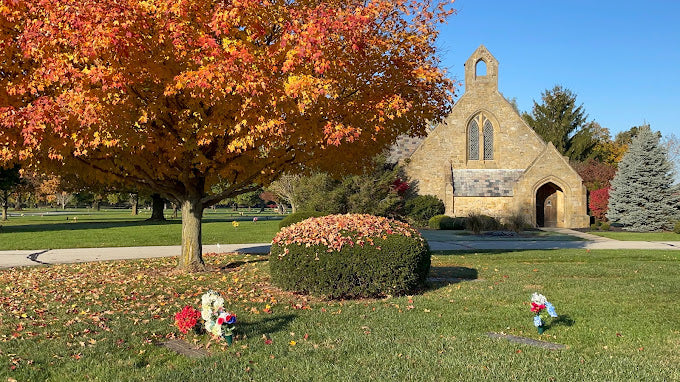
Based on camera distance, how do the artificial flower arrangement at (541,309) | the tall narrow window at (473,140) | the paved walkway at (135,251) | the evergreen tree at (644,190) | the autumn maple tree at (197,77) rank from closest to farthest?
the artificial flower arrangement at (541,309) → the autumn maple tree at (197,77) → the paved walkway at (135,251) → the evergreen tree at (644,190) → the tall narrow window at (473,140)

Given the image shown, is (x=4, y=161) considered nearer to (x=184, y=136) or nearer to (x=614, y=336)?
(x=184, y=136)

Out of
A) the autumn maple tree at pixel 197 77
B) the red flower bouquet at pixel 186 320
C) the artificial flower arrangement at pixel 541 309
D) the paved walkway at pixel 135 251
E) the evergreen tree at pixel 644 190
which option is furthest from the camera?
the evergreen tree at pixel 644 190

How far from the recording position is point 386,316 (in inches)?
277

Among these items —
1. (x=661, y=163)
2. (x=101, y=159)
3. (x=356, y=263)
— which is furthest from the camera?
(x=661, y=163)

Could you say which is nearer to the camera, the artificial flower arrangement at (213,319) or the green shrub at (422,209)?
the artificial flower arrangement at (213,319)

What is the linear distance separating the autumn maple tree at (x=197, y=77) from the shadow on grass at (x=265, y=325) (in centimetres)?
333

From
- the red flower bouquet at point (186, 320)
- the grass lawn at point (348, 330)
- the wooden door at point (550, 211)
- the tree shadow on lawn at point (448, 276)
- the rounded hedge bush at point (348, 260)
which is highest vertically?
the wooden door at point (550, 211)

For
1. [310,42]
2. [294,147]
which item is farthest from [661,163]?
[310,42]

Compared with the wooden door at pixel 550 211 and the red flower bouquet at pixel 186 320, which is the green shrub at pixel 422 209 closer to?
the wooden door at pixel 550 211

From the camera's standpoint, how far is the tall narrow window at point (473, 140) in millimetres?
36531

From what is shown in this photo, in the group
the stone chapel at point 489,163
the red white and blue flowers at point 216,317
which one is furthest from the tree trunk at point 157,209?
the red white and blue flowers at point 216,317

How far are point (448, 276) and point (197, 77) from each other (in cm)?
662

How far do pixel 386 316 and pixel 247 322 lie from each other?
186 centimetres

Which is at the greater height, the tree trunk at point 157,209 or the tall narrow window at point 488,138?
the tall narrow window at point 488,138
